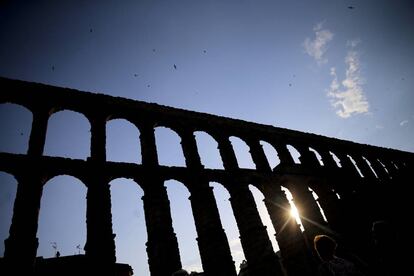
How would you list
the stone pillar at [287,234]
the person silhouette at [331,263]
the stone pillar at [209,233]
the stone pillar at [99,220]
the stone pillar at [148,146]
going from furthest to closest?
the stone pillar at [287,234], the stone pillar at [148,146], the stone pillar at [209,233], the stone pillar at [99,220], the person silhouette at [331,263]

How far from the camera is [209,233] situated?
11.6 metres

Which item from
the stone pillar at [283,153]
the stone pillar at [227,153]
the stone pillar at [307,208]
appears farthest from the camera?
the stone pillar at [283,153]

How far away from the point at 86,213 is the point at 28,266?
218 centimetres

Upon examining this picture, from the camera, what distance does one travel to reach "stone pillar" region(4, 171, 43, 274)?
8023 mm

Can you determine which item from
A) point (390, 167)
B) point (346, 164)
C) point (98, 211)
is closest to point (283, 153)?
point (346, 164)

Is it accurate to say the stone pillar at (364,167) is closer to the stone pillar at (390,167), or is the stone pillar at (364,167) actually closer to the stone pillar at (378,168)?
the stone pillar at (378,168)

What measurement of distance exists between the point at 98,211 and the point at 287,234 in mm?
8539

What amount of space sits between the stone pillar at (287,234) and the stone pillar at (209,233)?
326 cm

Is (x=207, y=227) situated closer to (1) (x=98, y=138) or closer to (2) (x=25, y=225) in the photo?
(1) (x=98, y=138)

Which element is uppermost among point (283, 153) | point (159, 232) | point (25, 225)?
point (283, 153)

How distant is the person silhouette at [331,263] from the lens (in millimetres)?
4086

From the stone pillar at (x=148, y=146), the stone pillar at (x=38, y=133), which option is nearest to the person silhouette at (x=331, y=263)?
the stone pillar at (x=148, y=146)

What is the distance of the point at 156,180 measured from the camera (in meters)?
11.6

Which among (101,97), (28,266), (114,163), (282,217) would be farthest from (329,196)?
(28,266)
